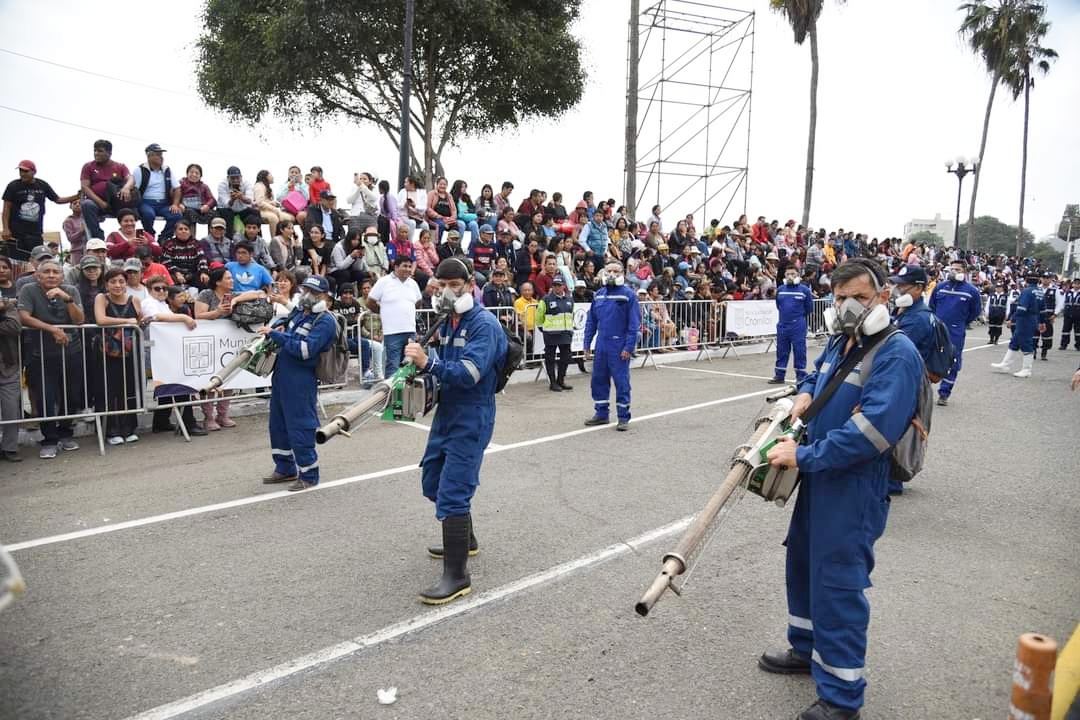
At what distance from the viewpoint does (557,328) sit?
12234 millimetres

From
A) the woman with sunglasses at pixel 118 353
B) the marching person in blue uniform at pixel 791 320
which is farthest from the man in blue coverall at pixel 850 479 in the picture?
the marching person in blue uniform at pixel 791 320

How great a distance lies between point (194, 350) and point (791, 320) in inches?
375

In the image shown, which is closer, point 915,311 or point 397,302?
point 915,311

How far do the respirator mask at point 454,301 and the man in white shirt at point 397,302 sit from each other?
606 cm

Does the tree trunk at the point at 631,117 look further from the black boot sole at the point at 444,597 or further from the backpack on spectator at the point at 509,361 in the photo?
the black boot sole at the point at 444,597

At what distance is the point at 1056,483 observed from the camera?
701 centimetres

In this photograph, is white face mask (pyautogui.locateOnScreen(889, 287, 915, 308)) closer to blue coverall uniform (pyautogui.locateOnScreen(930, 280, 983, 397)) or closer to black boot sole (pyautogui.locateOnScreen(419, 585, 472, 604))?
blue coverall uniform (pyautogui.locateOnScreen(930, 280, 983, 397))

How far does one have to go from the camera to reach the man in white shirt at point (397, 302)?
10.6m

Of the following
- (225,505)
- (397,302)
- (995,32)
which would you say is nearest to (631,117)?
(397,302)

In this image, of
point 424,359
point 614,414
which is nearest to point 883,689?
point 424,359

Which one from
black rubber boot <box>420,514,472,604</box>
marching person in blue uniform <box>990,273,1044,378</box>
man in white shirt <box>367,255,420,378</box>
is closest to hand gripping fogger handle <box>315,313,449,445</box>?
black rubber boot <box>420,514,472,604</box>

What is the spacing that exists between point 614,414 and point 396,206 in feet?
21.4

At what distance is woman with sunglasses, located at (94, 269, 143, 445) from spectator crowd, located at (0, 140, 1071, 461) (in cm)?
2

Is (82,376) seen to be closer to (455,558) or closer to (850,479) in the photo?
(455,558)
